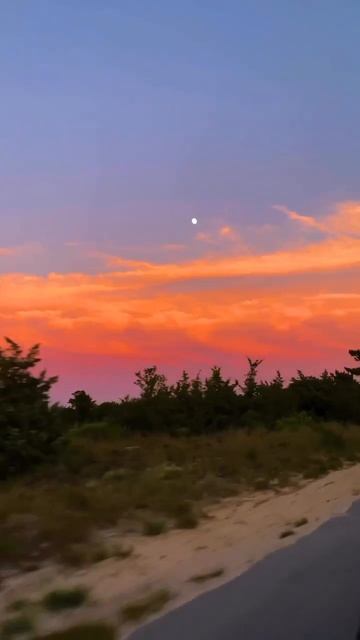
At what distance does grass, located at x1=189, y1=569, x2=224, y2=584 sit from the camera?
35.8 feet

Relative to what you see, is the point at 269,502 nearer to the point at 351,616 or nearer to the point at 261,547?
the point at 261,547

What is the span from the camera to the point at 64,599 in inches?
392

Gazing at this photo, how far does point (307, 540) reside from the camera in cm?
1355

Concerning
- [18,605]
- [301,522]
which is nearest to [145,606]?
[18,605]

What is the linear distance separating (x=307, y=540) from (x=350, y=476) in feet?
41.2

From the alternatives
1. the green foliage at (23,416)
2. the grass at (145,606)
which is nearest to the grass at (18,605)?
the grass at (145,606)

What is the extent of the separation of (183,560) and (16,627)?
414cm

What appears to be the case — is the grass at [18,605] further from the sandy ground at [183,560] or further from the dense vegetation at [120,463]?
the dense vegetation at [120,463]

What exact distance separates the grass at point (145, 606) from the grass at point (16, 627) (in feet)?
3.35

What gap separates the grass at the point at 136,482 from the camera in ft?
47.0

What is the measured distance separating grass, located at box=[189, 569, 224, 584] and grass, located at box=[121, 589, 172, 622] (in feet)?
2.34

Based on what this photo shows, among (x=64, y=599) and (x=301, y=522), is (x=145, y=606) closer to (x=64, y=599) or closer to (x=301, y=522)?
(x=64, y=599)

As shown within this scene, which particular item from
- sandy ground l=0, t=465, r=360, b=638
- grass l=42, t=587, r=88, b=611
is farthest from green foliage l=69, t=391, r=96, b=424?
grass l=42, t=587, r=88, b=611

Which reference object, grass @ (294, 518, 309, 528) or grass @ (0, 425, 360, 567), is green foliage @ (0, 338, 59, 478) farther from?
grass @ (294, 518, 309, 528)
